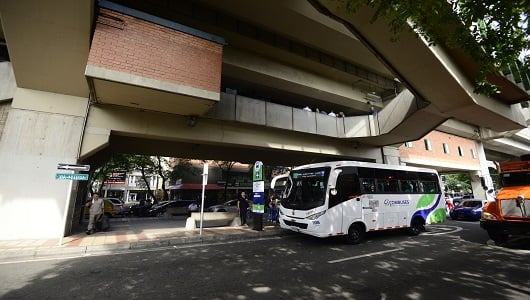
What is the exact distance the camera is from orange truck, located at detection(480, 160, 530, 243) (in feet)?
25.1

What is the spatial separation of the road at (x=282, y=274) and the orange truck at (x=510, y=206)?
0.66m

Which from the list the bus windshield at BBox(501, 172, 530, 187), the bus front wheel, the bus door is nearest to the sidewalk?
the bus door

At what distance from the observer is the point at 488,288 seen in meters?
4.75

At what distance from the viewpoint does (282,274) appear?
556 centimetres

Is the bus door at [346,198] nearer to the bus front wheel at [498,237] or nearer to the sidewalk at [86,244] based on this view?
the sidewalk at [86,244]

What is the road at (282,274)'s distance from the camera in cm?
453

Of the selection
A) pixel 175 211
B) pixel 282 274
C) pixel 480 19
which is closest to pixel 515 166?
pixel 480 19

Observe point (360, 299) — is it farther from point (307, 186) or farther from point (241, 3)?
point (241, 3)

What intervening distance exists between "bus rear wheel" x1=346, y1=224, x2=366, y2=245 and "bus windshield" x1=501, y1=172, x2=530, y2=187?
5547 millimetres

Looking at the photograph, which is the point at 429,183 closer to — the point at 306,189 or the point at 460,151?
the point at 306,189

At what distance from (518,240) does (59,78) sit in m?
17.5

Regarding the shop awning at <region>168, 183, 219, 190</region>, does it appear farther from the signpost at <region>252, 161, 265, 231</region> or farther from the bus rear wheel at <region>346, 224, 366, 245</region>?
the bus rear wheel at <region>346, 224, 366, 245</region>

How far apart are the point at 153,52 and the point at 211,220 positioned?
804 cm

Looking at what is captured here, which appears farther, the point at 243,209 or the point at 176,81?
the point at 243,209
